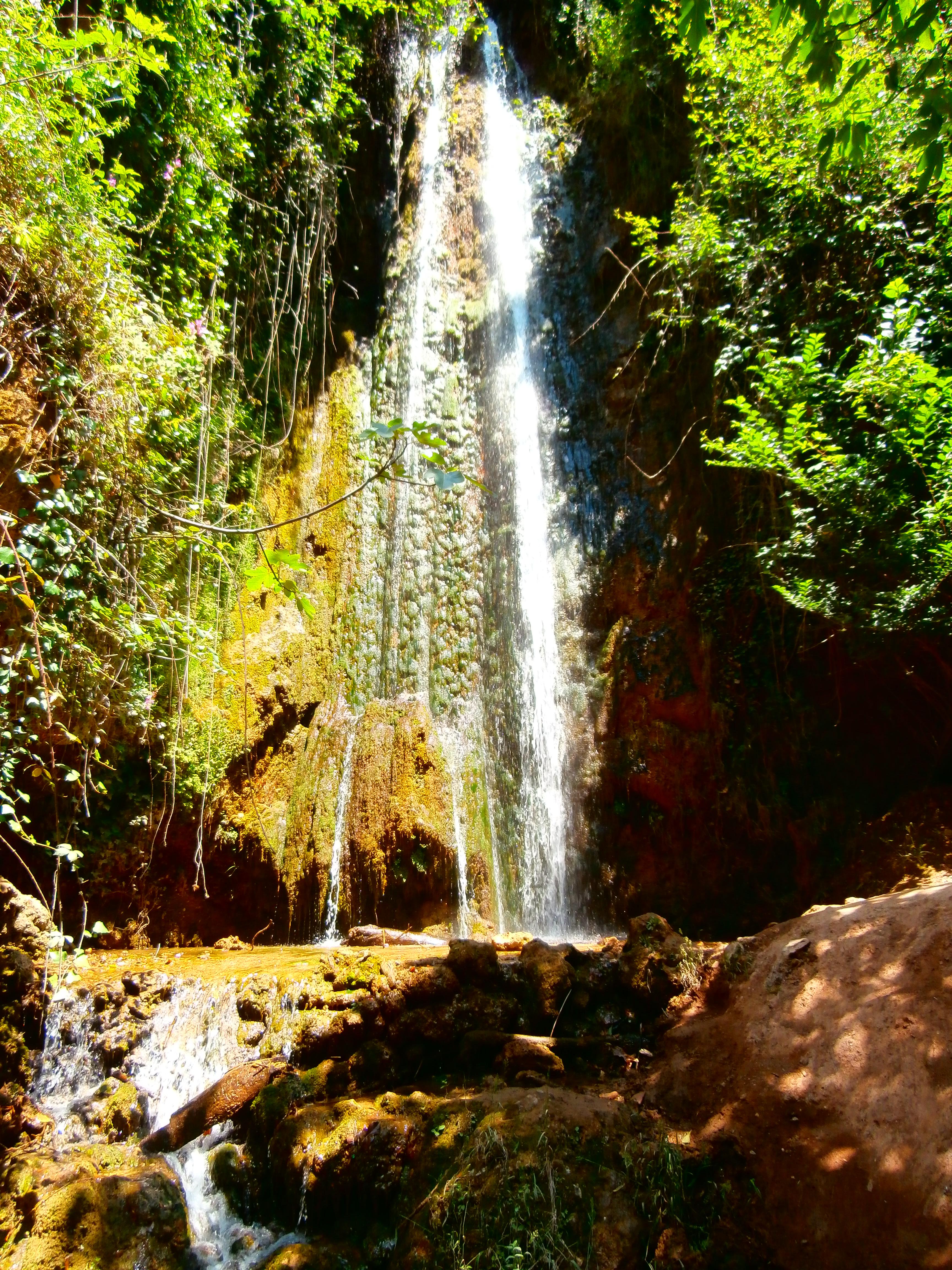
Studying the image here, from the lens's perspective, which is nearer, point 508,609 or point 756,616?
point 756,616

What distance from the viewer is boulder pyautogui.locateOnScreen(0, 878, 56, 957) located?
14.5 ft

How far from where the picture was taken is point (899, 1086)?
2562mm

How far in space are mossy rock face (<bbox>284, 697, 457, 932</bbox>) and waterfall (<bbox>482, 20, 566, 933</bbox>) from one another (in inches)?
35.8

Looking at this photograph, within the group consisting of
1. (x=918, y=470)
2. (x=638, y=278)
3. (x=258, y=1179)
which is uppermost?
(x=638, y=278)

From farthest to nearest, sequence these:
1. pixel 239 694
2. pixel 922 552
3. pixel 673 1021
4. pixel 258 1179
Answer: pixel 239 694 < pixel 922 552 < pixel 673 1021 < pixel 258 1179

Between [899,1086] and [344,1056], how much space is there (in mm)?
2676

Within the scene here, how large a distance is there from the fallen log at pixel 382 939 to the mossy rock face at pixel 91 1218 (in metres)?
3.00

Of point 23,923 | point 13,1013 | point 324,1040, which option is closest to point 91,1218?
point 324,1040

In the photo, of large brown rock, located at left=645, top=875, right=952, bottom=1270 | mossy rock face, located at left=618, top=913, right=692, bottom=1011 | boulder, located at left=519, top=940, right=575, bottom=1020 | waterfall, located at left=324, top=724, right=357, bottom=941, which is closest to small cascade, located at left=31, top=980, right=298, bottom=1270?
boulder, located at left=519, top=940, right=575, bottom=1020

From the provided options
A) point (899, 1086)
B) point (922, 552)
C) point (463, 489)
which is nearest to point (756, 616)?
point (922, 552)

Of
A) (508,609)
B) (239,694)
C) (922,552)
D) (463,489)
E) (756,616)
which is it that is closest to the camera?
(922,552)

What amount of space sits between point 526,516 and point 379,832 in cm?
425

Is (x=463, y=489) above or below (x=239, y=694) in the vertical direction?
above

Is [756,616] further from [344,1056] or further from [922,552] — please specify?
[344,1056]
